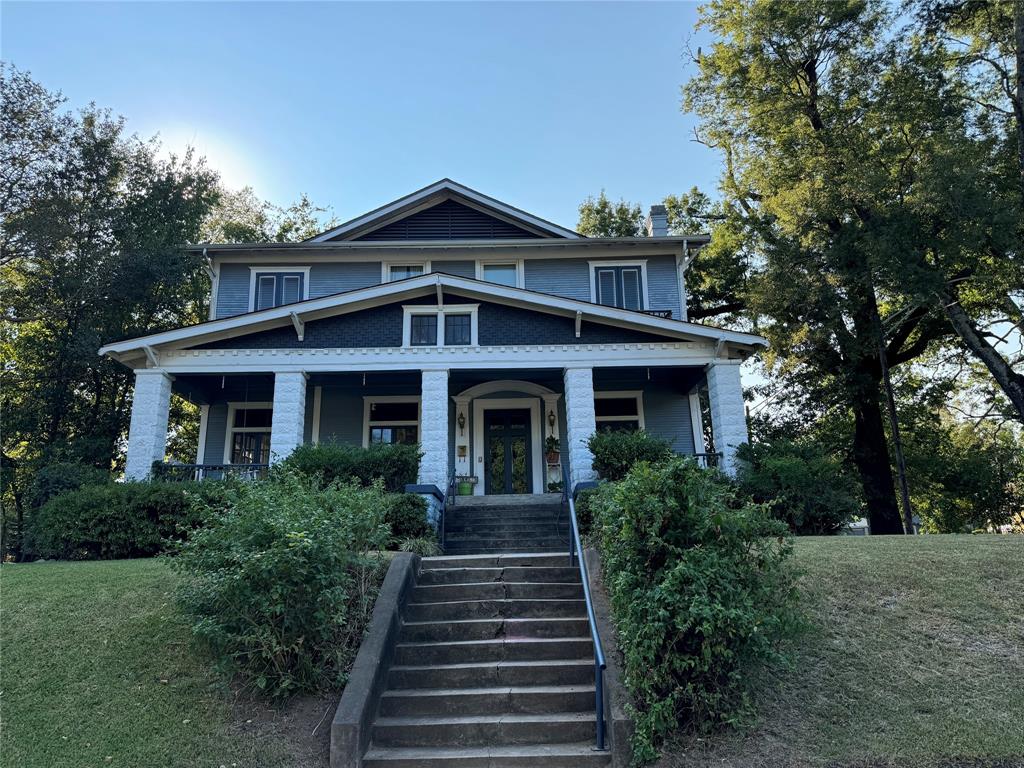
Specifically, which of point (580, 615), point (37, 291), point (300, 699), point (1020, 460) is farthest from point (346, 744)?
point (1020, 460)

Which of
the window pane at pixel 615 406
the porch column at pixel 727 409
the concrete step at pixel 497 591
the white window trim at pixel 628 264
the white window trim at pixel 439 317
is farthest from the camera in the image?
the white window trim at pixel 628 264

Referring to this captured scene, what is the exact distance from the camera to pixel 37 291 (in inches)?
765

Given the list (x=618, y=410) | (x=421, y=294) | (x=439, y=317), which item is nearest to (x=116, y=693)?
(x=439, y=317)

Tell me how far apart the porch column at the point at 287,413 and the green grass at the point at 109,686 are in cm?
538

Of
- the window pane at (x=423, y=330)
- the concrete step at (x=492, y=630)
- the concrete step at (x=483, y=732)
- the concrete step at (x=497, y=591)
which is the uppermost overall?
the window pane at (x=423, y=330)

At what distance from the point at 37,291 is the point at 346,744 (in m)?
19.1

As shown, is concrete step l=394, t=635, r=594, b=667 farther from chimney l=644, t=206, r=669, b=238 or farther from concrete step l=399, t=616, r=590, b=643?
chimney l=644, t=206, r=669, b=238

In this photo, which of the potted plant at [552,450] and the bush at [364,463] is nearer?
the bush at [364,463]

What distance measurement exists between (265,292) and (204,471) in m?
5.18

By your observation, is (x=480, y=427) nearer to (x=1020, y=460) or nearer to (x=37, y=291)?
(x=37, y=291)

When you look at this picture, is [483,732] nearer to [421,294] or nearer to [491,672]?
[491,672]

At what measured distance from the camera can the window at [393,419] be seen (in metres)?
16.5

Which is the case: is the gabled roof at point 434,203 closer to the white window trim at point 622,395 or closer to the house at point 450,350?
the house at point 450,350

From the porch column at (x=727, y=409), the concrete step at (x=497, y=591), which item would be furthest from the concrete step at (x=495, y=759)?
the porch column at (x=727, y=409)
